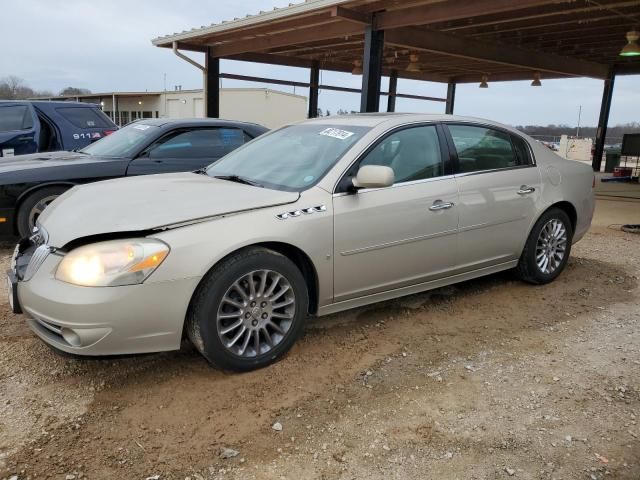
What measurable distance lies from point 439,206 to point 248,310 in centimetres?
164

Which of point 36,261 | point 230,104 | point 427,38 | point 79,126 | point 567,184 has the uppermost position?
point 427,38

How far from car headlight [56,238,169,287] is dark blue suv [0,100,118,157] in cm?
650

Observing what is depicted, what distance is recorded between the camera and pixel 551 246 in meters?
4.77

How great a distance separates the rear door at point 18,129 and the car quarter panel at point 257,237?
6.69m

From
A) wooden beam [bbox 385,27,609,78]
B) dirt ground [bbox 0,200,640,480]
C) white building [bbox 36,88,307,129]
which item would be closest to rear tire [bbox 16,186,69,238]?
dirt ground [bbox 0,200,640,480]

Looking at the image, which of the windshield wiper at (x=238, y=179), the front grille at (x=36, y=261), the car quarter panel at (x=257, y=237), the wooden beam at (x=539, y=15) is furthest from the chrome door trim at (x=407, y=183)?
the wooden beam at (x=539, y=15)

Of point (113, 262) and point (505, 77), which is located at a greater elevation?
point (505, 77)

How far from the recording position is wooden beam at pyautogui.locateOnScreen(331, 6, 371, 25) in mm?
8828

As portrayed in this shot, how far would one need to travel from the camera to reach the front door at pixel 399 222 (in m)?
3.39

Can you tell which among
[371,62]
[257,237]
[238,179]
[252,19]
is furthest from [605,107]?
[257,237]

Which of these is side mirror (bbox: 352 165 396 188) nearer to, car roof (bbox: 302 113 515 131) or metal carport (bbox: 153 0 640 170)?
car roof (bbox: 302 113 515 131)

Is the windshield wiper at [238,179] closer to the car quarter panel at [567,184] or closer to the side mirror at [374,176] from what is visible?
the side mirror at [374,176]

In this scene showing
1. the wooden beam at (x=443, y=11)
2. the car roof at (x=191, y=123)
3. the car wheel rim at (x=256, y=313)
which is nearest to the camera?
the car wheel rim at (x=256, y=313)

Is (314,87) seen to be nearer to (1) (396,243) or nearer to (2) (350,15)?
(2) (350,15)
